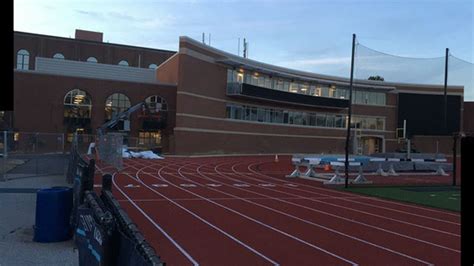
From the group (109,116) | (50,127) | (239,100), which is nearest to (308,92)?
(239,100)

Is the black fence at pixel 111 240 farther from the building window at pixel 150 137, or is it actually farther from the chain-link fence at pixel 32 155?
the building window at pixel 150 137

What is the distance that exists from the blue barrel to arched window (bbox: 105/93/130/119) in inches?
1758

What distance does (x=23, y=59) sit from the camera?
7312 cm

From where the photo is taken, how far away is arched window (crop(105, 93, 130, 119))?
52781 mm

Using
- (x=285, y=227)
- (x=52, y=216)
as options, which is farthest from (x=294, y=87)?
(x=52, y=216)

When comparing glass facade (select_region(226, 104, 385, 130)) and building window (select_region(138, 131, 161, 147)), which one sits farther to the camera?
glass facade (select_region(226, 104, 385, 130))

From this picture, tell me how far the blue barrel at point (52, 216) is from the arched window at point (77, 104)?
43.6m

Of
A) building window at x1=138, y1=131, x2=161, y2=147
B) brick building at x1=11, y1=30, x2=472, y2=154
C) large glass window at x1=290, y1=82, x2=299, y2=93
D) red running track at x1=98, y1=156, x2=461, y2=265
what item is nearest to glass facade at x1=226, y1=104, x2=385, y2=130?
brick building at x1=11, y1=30, x2=472, y2=154

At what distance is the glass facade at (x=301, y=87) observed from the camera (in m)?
56.6

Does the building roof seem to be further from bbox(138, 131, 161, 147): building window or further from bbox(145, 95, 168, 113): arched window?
bbox(138, 131, 161, 147): building window

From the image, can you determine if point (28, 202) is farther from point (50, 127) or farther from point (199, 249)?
point (50, 127)

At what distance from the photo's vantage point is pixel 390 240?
32.9ft

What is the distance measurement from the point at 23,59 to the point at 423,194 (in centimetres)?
6777

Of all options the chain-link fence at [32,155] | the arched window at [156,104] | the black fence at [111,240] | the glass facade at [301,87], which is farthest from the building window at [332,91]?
the black fence at [111,240]
